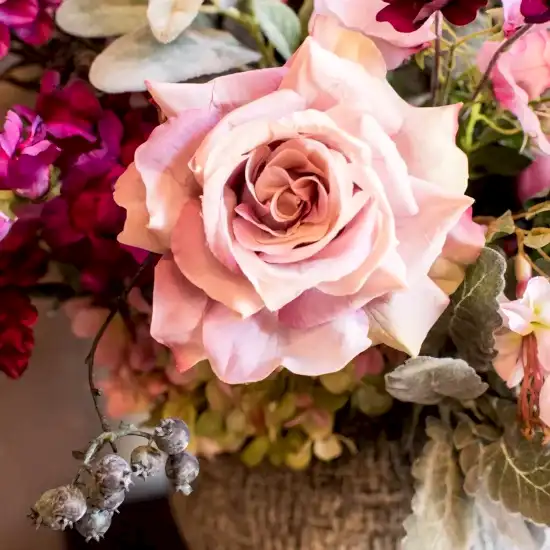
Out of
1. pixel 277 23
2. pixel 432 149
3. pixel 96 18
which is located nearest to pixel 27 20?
pixel 96 18

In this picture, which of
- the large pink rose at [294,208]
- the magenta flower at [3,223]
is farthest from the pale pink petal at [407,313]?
the magenta flower at [3,223]

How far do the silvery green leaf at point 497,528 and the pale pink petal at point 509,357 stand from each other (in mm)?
96

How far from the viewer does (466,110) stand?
49cm

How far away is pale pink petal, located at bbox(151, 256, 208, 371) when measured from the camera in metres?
0.43

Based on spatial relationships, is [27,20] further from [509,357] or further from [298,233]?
[509,357]

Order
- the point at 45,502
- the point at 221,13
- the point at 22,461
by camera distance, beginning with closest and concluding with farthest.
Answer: the point at 45,502 < the point at 221,13 < the point at 22,461

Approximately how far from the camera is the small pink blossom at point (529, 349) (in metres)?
0.45

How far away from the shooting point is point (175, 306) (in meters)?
0.43

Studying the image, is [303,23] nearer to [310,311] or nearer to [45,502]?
[310,311]

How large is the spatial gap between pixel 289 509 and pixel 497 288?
23 centimetres

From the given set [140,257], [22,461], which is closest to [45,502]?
[140,257]

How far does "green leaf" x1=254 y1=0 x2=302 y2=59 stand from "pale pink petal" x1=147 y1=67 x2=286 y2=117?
9 centimetres

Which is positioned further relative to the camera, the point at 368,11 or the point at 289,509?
the point at 289,509

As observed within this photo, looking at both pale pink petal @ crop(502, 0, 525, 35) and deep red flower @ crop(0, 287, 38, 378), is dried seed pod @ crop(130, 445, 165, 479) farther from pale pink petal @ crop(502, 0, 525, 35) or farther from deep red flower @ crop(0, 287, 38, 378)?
pale pink petal @ crop(502, 0, 525, 35)
